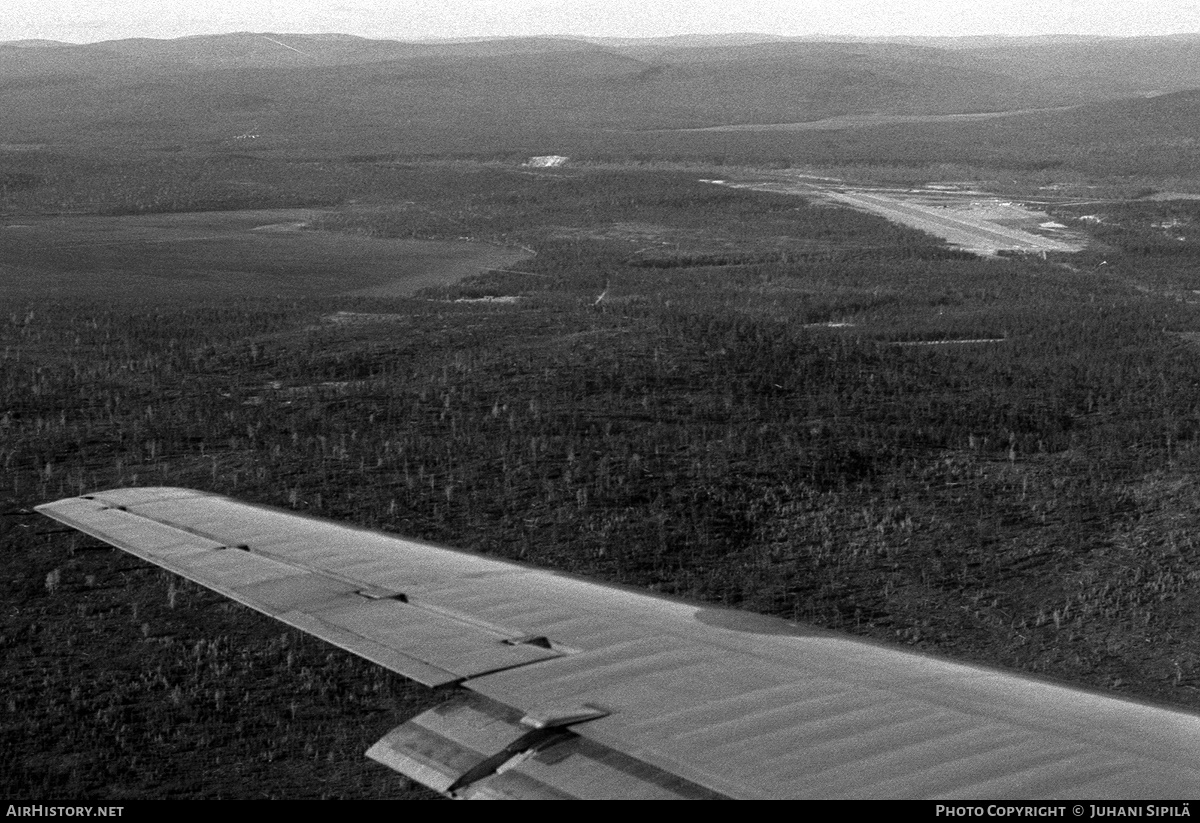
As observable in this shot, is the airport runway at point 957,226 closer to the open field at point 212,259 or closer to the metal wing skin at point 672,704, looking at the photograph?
the open field at point 212,259

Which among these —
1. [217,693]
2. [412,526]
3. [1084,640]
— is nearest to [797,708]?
[217,693]

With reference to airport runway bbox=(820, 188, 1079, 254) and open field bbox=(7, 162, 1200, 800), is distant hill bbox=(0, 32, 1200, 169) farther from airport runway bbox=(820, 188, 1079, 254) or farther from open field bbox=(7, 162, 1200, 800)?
open field bbox=(7, 162, 1200, 800)

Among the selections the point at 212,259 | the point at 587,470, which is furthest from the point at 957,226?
the point at 587,470

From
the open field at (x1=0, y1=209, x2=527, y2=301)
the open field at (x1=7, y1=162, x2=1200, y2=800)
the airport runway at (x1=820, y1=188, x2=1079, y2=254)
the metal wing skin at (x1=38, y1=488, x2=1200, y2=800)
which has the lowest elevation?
the open field at (x1=0, y1=209, x2=527, y2=301)

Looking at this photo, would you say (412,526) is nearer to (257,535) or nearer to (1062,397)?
(257,535)

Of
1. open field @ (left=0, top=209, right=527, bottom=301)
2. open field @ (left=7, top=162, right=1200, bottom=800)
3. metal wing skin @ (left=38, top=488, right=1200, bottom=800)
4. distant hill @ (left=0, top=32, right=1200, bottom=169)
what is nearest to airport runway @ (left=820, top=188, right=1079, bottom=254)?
open field @ (left=7, top=162, right=1200, bottom=800)

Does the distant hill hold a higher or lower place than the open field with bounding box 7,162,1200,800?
higher

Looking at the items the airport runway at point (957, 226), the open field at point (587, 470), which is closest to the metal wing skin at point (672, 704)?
the open field at point (587, 470)
